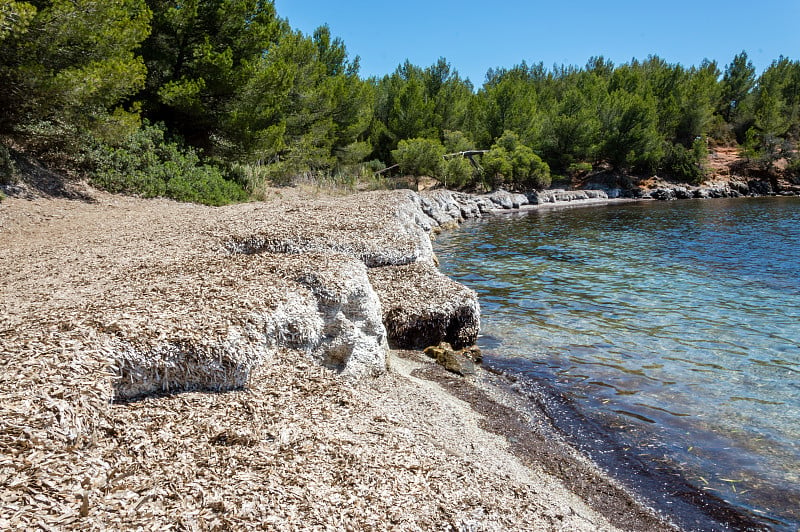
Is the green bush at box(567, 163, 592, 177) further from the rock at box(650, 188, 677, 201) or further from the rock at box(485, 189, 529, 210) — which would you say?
the rock at box(485, 189, 529, 210)

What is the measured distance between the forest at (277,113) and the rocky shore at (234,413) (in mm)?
7711

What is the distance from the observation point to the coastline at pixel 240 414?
3.16 m

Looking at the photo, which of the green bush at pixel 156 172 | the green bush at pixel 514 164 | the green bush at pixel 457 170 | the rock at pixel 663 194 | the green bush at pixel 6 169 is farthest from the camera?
the rock at pixel 663 194

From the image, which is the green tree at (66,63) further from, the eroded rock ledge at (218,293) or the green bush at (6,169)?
the eroded rock ledge at (218,293)

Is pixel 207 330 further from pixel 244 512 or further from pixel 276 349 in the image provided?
pixel 244 512

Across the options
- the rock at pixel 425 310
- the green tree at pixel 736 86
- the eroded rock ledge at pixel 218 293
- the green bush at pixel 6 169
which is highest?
the green tree at pixel 736 86

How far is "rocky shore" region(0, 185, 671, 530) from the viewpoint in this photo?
10.3ft

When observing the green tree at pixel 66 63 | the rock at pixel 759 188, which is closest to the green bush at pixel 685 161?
the rock at pixel 759 188

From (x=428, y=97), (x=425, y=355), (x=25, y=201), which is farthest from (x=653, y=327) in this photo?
(x=428, y=97)

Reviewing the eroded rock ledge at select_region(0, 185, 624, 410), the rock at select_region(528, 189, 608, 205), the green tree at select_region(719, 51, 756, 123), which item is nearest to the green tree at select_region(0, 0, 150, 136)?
the eroded rock ledge at select_region(0, 185, 624, 410)

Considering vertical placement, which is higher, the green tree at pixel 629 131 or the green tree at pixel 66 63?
the green tree at pixel 629 131

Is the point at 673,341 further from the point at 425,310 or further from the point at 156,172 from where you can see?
the point at 156,172

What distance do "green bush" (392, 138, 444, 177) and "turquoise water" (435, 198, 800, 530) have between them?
15.6 m

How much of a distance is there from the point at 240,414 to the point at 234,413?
0.05 metres
